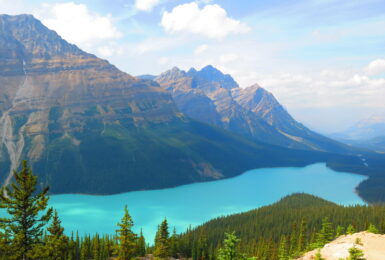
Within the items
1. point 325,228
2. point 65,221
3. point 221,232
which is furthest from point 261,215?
point 65,221

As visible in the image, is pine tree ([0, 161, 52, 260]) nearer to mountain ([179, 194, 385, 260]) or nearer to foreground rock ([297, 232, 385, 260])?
foreground rock ([297, 232, 385, 260])

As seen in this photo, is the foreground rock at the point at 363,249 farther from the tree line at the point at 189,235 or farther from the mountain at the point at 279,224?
the mountain at the point at 279,224

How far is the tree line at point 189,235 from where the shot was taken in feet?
114

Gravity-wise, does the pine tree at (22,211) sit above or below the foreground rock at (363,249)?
above

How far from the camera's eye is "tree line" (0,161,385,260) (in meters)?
34.8

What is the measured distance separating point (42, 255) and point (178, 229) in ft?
425

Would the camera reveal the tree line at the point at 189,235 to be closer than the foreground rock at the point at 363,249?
Yes

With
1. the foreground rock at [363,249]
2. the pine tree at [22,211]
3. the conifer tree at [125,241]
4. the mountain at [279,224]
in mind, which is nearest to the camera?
the pine tree at [22,211]

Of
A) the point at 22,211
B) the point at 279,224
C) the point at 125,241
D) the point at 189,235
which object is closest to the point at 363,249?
the point at 125,241

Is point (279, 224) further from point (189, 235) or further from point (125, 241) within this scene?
point (125, 241)

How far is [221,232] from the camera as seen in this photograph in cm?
13212

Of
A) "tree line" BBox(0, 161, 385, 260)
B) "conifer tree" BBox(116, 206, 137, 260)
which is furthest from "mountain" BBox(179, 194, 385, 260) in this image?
"conifer tree" BBox(116, 206, 137, 260)

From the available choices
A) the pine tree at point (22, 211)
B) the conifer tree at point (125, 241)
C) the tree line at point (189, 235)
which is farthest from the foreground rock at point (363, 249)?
the pine tree at point (22, 211)

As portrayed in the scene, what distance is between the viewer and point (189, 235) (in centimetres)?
12081
